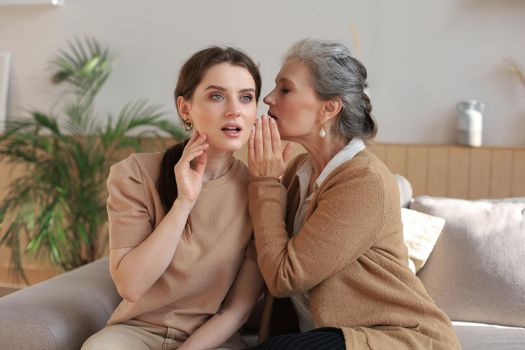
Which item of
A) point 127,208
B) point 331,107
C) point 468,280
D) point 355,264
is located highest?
point 331,107

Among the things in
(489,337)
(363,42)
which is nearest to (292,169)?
(489,337)

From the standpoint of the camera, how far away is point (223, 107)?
198 centimetres

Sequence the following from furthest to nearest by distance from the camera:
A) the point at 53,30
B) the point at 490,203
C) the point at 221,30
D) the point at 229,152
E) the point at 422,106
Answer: the point at 53,30
the point at 221,30
the point at 422,106
the point at 490,203
the point at 229,152

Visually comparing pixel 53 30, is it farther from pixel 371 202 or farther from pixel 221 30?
pixel 371 202

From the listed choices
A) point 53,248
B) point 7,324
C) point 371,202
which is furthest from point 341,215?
point 53,248

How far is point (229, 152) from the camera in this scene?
212cm

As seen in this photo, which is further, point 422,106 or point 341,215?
point 422,106

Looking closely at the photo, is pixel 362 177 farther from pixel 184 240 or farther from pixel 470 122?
pixel 470 122

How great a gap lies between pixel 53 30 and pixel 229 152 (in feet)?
9.27

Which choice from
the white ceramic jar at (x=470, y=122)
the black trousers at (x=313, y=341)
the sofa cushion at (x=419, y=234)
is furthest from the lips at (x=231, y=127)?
the white ceramic jar at (x=470, y=122)

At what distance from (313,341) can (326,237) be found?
0.86ft

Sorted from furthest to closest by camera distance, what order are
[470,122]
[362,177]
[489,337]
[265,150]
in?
1. [470,122]
2. [489,337]
3. [265,150]
4. [362,177]

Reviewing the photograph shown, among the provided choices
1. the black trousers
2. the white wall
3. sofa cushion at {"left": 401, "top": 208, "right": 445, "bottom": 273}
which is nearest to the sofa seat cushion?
sofa cushion at {"left": 401, "top": 208, "right": 445, "bottom": 273}

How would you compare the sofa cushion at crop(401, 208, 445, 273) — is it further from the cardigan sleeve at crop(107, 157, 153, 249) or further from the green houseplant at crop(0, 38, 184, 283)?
the green houseplant at crop(0, 38, 184, 283)
